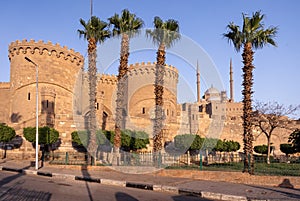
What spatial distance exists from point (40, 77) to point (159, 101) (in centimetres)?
1876

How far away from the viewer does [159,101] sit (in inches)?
648

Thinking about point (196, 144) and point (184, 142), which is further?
point (196, 144)

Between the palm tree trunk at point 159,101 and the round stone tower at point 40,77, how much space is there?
14913mm

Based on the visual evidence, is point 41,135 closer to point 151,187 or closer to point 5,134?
point 5,134

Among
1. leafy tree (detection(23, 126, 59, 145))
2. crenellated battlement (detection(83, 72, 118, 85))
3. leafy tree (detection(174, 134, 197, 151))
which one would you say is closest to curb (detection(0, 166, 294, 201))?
leafy tree (detection(23, 126, 59, 145))

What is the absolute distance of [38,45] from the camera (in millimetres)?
30969

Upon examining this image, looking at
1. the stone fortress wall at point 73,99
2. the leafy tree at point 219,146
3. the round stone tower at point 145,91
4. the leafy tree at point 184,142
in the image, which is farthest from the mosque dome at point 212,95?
the leafy tree at point 184,142

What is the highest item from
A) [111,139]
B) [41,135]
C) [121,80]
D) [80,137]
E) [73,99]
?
[73,99]

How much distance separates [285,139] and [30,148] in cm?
2975

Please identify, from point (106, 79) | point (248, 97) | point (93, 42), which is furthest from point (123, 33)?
Result: point (106, 79)

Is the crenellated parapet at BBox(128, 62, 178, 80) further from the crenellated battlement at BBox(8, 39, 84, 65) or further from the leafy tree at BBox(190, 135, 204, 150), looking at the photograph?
the leafy tree at BBox(190, 135, 204, 150)

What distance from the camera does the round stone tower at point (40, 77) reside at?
1180 inches

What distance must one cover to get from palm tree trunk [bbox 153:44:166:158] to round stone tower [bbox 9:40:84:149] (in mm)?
14913

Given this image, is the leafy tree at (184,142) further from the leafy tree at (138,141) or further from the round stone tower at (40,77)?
the round stone tower at (40,77)
